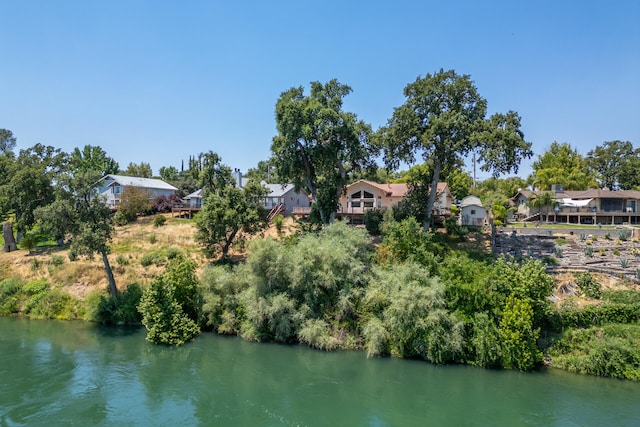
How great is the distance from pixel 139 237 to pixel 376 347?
32374mm

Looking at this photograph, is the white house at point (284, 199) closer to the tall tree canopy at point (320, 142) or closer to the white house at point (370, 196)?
the white house at point (370, 196)

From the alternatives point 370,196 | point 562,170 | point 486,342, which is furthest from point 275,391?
point 562,170

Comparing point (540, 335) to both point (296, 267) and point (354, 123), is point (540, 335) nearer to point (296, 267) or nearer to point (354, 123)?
point (296, 267)

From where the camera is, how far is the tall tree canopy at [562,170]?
63.5 metres

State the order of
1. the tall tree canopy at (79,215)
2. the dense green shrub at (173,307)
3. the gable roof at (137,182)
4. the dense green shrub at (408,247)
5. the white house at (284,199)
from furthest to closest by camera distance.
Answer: the gable roof at (137,182) < the white house at (284,199) < the tall tree canopy at (79,215) < the dense green shrub at (408,247) < the dense green shrub at (173,307)

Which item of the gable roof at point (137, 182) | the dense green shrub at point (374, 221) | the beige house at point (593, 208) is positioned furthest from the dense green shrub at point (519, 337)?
the gable roof at point (137, 182)

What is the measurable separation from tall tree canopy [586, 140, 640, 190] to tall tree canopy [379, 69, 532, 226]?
2182 inches

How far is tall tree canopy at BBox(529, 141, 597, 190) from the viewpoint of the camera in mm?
63500

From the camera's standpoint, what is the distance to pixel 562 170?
2569 inches

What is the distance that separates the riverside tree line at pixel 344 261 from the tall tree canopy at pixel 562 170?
26.1m

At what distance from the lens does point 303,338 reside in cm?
2631

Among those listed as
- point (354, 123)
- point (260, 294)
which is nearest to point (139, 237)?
point (260, 294)

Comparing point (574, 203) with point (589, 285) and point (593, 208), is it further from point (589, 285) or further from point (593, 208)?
point (589, 285)

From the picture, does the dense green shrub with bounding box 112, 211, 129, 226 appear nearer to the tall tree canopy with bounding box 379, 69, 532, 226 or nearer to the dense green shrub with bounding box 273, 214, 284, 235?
the dense green shrub with bounding box 273, 214, 284, 235
